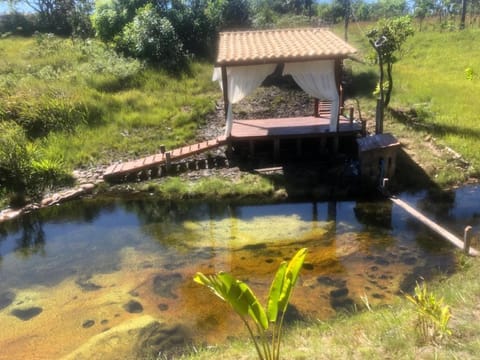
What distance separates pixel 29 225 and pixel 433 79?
1439cm

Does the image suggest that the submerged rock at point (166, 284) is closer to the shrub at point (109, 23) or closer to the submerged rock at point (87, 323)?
the submerged rock at point (87, 323)

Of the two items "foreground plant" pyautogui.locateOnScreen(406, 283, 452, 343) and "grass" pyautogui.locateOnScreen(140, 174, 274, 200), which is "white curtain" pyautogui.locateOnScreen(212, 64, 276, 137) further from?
"foreground plant" pyautogui.locateOnScreen(406, 283, 452, 343)

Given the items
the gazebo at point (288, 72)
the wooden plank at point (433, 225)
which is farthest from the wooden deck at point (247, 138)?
the wooden plank at point (433, 225)

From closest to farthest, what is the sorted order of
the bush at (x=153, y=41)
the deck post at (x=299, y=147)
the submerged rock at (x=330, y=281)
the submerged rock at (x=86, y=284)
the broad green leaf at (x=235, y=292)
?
the broad green leaf at (x=235, y=292), the submerged rock at (x=330, y=281), the submerged rock at (x=86, y=284), the deck post at (x=299, y=147), the bush at (x=153, y=41)

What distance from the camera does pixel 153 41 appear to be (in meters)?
17.8

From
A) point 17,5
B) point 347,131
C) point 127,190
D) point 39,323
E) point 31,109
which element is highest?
point 17,5

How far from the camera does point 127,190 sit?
10.6 meters

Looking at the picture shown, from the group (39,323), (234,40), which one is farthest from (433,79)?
(39,323)

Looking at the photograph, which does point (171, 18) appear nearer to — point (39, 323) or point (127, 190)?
point (127, 190)

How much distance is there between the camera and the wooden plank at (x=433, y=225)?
7.07 meters

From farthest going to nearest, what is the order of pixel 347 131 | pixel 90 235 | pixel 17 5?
pixel 17 5 → pixel 347 131 → pixel 90 235

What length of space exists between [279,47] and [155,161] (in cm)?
429

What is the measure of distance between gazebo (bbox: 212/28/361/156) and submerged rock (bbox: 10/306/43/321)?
20.8 feet

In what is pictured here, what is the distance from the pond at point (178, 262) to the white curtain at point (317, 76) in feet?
10.0
